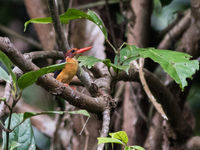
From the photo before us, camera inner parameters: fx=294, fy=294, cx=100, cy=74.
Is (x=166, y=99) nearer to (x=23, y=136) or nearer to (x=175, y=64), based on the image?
(x=175, y=64)

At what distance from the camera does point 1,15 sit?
491 centimetres

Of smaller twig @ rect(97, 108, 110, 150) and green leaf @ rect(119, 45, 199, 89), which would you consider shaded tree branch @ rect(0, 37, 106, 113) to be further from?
green leaf @ rect(119, 45, 199, 89)

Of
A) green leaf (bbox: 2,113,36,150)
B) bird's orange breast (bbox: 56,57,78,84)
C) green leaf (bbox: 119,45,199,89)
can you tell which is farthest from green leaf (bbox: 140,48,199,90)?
bird's orange breast (bbox: 56,57,78,84)

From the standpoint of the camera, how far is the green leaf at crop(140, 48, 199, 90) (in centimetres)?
106

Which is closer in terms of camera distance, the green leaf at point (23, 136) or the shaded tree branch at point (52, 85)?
the shaded tree branch at point (52, 85)

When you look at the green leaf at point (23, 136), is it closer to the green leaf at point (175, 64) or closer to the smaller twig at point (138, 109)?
the green leaf at point (175, 64)

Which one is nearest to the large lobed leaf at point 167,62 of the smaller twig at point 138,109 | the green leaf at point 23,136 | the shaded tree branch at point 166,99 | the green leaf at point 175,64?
the green leaf at point 175,64

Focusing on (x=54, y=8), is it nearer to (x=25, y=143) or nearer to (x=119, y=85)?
(x=25, y=143)

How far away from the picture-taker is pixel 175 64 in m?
1.09

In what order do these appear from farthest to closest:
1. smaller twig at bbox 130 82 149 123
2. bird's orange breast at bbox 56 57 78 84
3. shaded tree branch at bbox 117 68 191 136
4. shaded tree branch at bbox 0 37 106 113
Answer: smaller twig at bbox 130 82 149 123 → bird's orange breast at bbox 56 57 78 84 → shaded tree branch at bbox 117 68 191 136 → shaded tree branch at bbox 0 37 106 113

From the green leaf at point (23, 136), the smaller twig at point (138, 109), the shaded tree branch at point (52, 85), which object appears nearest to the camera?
the shaded tree branch at point (52, 85)

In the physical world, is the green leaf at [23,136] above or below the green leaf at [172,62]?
below

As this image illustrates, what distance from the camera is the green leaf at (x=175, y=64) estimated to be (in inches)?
41.6

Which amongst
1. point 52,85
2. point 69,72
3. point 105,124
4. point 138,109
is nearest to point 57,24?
point 52,85
